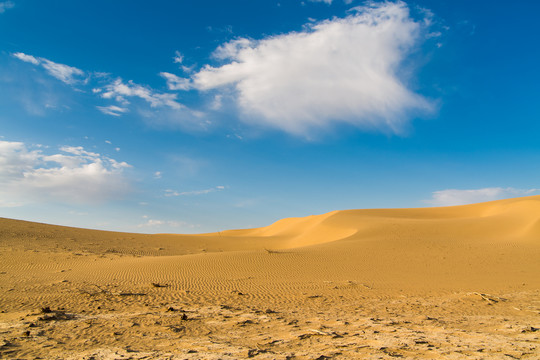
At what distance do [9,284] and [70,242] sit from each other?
14.2m

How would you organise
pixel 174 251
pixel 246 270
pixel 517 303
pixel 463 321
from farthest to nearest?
1. pixel 174 251
2. pixel 246 270
3. pixel 517 303
4. pixel 463 321

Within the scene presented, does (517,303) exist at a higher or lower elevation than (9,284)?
lower

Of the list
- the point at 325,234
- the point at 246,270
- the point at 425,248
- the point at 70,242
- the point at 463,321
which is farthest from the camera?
the point at 325,234

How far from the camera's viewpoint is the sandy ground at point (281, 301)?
5.50m

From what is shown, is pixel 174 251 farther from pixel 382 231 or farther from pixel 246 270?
pixel 382 231

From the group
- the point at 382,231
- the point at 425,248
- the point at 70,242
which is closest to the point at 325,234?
the point at 382,231

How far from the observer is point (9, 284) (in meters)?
11.6

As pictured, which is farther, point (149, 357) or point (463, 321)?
point (463, 321)

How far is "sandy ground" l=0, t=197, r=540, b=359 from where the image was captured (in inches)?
216

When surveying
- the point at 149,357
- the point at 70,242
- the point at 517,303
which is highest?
the point at 70,242

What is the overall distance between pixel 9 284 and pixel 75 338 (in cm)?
785

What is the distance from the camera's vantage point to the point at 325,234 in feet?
108

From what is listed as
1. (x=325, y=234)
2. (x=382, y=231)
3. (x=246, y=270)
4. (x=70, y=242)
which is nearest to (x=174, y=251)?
(x=70, y=242)

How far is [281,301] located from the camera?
1018cm
